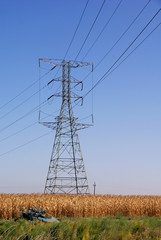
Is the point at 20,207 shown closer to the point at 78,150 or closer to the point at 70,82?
the point at 78,150

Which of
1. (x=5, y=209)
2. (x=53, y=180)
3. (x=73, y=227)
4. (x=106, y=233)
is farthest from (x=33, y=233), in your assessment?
(x=53, y=180)

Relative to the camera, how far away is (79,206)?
31.9 m

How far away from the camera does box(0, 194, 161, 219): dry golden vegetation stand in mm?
30309

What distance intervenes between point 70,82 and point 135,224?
24.5 m

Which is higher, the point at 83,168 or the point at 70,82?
the point at 70,82

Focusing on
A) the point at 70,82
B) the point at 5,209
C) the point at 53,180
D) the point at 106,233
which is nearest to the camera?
the point at 106,233

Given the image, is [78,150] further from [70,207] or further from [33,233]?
[33,233]

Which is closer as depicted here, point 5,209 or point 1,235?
point 1,235

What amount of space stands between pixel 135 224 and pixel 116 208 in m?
15.5

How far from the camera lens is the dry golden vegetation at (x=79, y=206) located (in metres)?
30.3

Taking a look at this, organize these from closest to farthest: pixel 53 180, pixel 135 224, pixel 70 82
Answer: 1. pixel 135 224
2. pixel 53 180
3. pixel 70 82

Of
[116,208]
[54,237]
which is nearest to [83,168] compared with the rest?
[116,208]

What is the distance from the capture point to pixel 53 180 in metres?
38.3

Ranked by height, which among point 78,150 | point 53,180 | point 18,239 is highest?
point 78,150
